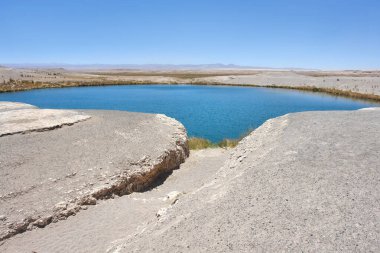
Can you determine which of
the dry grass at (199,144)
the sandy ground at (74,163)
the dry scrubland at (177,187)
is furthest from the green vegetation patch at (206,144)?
the sandy ground at (74,163)

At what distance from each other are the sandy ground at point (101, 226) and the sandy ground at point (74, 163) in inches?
15.6

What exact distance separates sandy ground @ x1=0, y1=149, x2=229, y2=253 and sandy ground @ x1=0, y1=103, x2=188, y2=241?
→ 0.40 meters

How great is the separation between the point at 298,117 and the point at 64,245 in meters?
13.0

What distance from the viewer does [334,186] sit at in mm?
9820

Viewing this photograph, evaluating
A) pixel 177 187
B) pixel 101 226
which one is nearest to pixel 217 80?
pixel 177 187

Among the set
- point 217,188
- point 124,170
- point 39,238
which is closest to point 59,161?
point 124,170

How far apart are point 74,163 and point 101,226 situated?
3558 millimetres

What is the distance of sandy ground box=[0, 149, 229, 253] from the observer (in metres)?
11.4

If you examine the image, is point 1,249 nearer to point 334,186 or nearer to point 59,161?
point 59,161

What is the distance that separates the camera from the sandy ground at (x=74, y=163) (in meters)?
12.7

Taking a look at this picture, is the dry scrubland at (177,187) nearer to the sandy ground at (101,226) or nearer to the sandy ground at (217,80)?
the sandy ground at (101,226)

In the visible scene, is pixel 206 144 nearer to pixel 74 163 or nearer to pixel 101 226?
pixel 74 163

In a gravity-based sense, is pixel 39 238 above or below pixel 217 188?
below

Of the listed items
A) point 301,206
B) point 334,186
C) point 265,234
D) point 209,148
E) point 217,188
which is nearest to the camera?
point 265,234
